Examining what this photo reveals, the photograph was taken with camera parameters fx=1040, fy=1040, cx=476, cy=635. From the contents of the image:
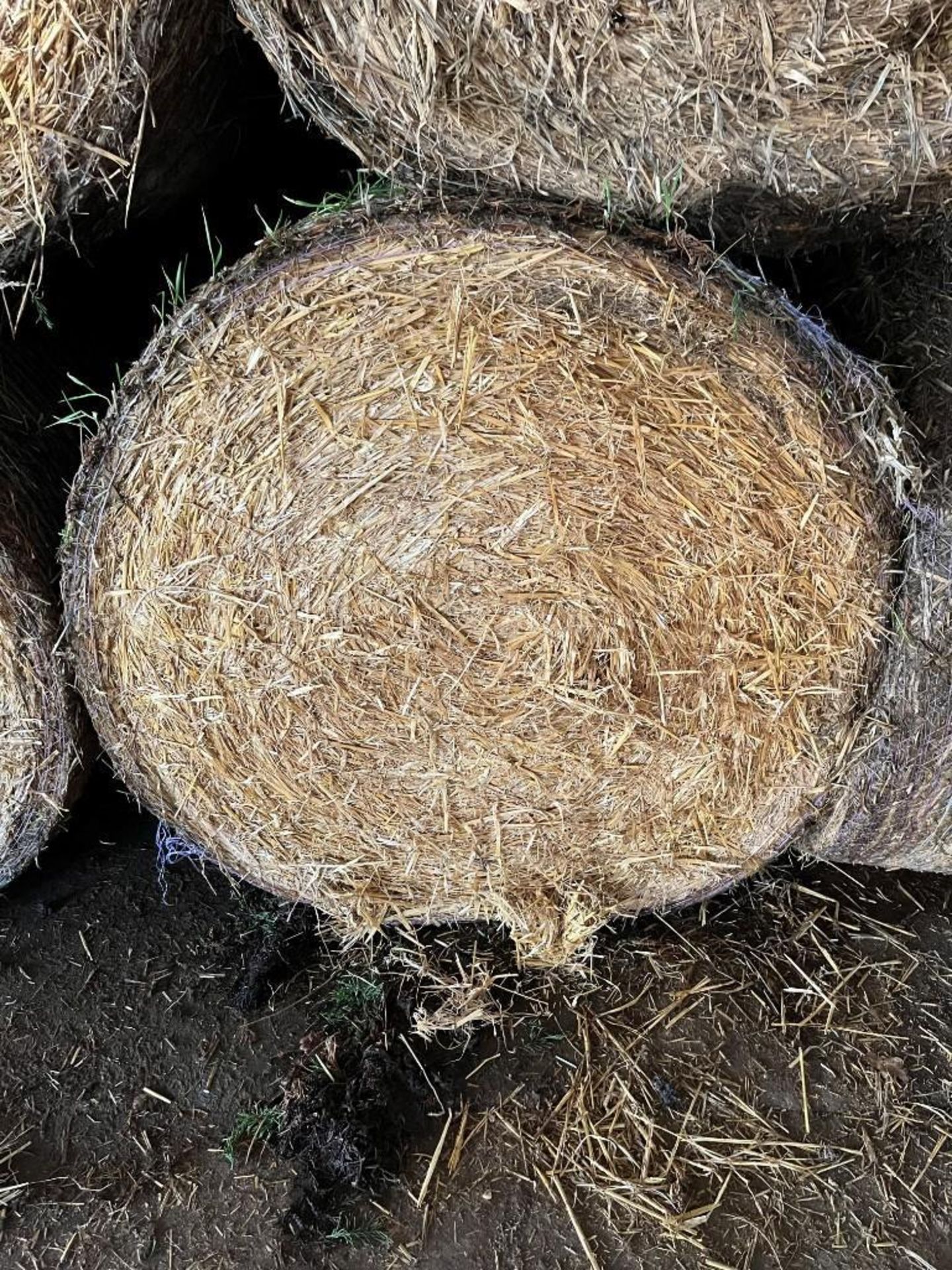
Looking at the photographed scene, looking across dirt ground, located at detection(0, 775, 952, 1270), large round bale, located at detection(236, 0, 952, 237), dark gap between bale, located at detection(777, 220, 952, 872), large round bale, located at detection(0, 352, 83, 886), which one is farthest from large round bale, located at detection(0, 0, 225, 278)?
dirt ground, located at detection(0, 775, 952, 1270)

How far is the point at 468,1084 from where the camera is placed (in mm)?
1765

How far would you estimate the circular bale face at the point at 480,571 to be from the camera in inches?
54.7

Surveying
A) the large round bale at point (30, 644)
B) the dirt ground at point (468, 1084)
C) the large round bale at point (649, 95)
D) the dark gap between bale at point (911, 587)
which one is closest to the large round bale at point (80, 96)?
the large round bale at point (649, 95)

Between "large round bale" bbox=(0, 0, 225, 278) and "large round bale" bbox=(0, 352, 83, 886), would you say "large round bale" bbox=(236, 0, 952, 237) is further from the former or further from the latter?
"large round bale" bbox=(0, 352, 83, 886)

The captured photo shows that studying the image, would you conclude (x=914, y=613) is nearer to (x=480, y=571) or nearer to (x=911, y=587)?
(x=911, y=587)

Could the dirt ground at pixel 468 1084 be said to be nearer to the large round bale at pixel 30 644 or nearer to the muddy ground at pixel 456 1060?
the muddy ground at pixel 456 1060

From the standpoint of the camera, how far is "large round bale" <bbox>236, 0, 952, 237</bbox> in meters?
1.17

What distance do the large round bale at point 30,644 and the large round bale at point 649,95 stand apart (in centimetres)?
75

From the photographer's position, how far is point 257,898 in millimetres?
2111

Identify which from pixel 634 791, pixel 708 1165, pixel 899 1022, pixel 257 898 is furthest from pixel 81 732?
pixel 899 1022

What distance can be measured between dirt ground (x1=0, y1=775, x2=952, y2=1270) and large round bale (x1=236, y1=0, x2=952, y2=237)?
4.32 feet

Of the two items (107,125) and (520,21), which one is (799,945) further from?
(107,125)

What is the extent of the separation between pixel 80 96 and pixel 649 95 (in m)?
0.70

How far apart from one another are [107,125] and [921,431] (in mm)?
1251
